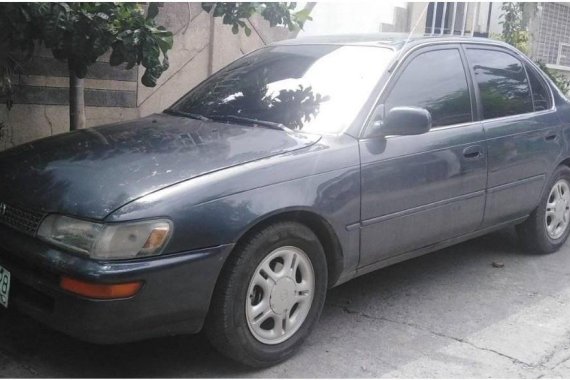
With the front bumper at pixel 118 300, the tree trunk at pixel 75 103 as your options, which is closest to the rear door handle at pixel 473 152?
the front bumper at pixel 118 300

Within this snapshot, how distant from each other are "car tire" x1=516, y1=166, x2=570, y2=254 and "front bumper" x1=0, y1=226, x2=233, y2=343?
9.85ft

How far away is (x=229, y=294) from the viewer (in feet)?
9.58

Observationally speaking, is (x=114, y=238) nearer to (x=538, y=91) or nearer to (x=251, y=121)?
(x=251, y=121)

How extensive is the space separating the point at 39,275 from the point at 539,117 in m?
3.69

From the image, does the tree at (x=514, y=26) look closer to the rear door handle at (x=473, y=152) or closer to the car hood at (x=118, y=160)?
the rear door handle at (x=473, y=152)

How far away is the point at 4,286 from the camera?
116 inches

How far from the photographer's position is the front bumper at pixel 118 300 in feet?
8.72

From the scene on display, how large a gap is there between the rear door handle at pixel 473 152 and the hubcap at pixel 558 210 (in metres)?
1.13

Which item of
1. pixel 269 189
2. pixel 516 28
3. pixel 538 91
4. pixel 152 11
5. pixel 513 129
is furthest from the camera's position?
pixel 516 28

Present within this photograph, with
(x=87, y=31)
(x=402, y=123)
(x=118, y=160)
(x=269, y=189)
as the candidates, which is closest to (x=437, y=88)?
(x=402, y=123)

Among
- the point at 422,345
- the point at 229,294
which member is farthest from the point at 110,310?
the point at 422,345

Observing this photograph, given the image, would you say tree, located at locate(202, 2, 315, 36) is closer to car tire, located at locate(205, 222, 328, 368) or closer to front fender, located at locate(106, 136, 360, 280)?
front fender, located at locate(106, 136, 360, 280)

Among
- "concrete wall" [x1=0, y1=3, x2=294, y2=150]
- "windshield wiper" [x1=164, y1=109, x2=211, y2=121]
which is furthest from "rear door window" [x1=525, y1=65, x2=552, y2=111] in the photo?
"concrete wall" [x1=0, y1=3, x2=294, y2=150]

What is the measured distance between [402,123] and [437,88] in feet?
2.46
